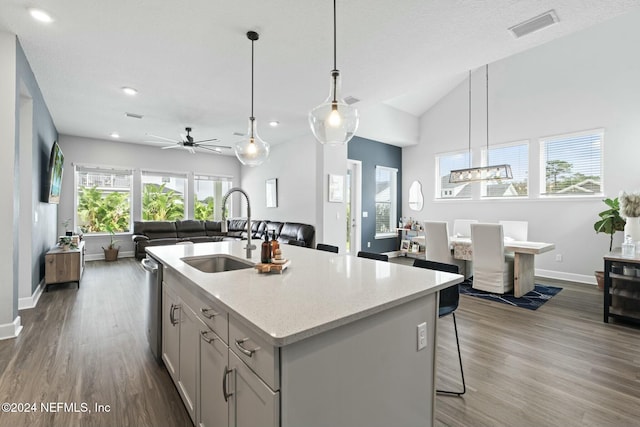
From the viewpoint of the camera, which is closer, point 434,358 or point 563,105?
point 434,358

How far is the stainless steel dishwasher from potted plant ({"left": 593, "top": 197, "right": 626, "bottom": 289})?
5.61 metres

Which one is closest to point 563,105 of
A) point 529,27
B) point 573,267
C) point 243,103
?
point 573,267

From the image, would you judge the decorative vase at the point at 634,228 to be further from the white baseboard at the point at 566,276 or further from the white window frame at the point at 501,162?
the white window frame at the point at 501,162

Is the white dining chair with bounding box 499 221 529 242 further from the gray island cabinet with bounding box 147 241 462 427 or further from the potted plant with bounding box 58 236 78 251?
the potted plant with bounding box 58 236 78 251

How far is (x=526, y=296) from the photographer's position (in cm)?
401

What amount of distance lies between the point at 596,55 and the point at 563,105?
0.79 metres

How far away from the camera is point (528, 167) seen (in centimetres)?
543

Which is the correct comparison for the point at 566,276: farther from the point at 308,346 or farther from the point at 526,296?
the point at 308,346

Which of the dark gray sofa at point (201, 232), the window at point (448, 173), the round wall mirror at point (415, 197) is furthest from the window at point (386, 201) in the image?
the dark gray sofa at point (201, 232)

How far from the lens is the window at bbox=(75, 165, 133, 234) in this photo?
264 inches

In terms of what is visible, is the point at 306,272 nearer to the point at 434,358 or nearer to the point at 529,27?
the point at 434,358

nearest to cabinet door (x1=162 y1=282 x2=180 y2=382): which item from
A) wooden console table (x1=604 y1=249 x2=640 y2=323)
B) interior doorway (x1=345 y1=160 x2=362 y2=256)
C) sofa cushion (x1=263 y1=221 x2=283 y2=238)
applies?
wooden console table (x1=604 y1=249 x2=640 y2=323)

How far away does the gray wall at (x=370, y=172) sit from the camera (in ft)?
21.5

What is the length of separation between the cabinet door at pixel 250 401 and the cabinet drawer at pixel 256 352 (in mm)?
25
